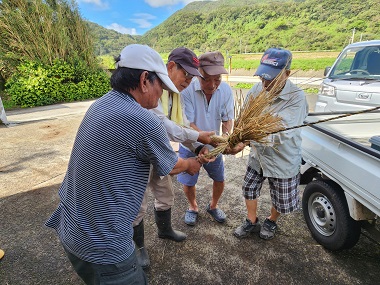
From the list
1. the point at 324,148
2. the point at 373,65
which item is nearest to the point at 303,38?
the point at 373,65

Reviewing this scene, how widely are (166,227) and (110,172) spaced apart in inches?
59.3

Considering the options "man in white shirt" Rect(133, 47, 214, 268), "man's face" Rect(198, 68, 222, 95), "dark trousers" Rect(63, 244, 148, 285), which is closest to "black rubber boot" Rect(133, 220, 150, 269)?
"man in white shirt" Rect(133, 47, 214, 268)

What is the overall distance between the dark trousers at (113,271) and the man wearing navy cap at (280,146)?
4.38ft

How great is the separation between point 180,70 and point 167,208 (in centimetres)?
126

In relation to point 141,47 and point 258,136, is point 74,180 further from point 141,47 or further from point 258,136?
point 258,136

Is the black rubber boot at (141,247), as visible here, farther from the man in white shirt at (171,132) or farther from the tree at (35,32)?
the tree at (35,32)

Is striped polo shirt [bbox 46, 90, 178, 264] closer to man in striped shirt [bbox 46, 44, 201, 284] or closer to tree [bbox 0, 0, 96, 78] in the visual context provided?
man in striped shirt [bbox 46, 44, 201, 284]

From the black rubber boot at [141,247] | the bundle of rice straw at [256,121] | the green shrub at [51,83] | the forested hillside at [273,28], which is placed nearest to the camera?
the bundle of rice straw at [256,121]

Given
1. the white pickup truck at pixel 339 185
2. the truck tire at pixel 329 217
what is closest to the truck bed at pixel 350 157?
Answer: the white pickup truck at pixel 339 185

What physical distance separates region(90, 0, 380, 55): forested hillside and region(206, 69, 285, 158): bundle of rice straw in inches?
1413

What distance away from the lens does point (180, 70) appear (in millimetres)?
1817

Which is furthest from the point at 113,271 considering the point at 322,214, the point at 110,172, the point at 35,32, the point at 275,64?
the point at 35,32

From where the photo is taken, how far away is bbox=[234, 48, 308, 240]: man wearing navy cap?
6.30ft

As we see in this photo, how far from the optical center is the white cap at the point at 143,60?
1.04 meters
